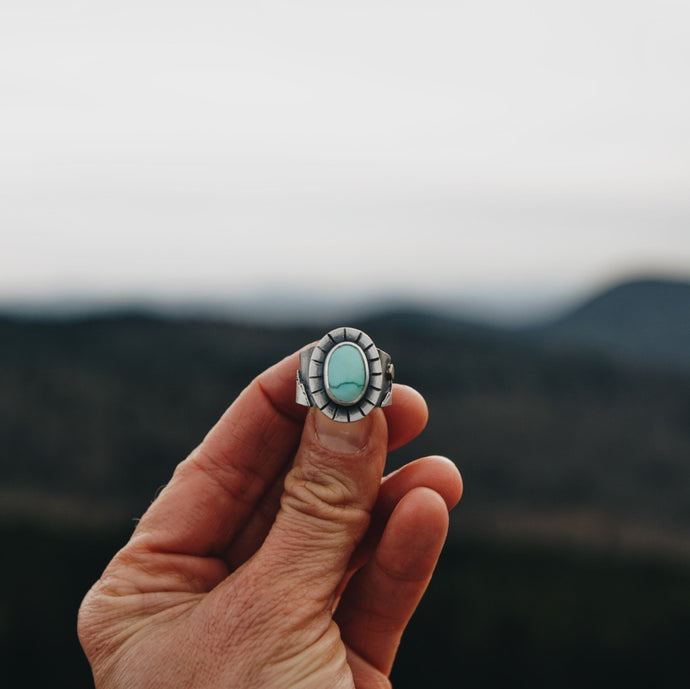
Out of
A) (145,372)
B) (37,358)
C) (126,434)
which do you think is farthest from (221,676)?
(37,358)

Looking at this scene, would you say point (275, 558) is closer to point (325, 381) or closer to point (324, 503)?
point (324, 503)

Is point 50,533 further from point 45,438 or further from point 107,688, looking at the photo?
point 107,688

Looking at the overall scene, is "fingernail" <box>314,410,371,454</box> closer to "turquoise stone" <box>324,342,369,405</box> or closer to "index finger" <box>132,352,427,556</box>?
"turquoise stone" <box>324,342,369,405</box>

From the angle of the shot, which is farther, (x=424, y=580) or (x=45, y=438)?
→ (x=45, y=438)

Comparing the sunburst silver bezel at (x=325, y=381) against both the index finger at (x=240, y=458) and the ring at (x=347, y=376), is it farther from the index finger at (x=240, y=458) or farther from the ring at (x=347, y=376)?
the index finger at (x=240, y=458)

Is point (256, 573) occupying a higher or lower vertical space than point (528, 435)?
higher

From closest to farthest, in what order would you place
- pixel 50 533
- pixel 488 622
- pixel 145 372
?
pixel 488 622
pixel 50 533
pixel 145 372

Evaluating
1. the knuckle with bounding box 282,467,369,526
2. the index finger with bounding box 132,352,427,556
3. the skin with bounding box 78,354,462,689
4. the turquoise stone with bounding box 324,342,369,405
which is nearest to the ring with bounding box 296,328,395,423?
the turquoise stone with bounding box 324,342,369,405

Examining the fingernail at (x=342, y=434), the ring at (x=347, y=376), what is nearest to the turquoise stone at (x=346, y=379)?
the ring at (x=347, y=376)
